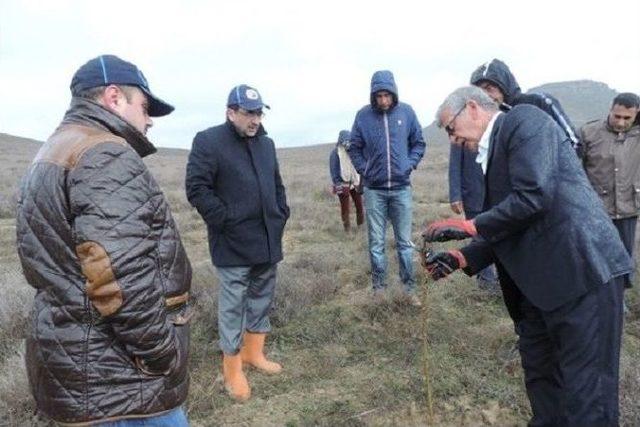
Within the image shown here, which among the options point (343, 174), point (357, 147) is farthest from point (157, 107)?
point (343, 174)

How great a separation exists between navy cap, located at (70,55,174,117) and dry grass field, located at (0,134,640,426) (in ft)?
7.39

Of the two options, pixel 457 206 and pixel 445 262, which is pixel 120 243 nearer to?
pixel 445 262

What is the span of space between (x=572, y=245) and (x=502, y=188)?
0.43 meters

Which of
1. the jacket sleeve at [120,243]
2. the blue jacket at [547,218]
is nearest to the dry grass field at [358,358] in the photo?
the blue jacket at [547,218]

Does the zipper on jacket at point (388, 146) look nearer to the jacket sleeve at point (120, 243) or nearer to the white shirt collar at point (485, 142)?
the white shirt collar at point (485, 142)

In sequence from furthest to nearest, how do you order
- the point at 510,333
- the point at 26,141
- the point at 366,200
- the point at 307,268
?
the point at 26,141 → the point at 307,268 → the point at 366,200 → the point at 510,333

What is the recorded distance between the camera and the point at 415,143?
563cm

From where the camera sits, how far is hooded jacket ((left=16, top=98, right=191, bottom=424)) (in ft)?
5.86

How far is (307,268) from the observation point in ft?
23.8

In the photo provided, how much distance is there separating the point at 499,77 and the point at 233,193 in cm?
186

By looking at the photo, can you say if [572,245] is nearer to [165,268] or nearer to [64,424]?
[165,268]

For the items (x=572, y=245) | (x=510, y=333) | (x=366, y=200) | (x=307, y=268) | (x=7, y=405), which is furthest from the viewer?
(x=307, y=268)

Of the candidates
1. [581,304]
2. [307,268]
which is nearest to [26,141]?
[307,268]

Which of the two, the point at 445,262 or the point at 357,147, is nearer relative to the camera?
the point at 445,262
